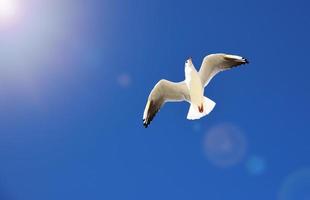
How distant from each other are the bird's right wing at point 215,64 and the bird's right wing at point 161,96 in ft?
2.01

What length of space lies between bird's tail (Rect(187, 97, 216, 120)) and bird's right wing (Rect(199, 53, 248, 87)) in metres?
0.67

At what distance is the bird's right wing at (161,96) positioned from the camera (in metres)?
11.5

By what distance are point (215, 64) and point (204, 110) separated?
1.41 m

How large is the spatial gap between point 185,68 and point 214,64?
824 millimetres

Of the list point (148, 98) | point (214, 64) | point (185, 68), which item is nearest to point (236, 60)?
point (214, 64)

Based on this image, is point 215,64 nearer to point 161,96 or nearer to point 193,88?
point 193,88

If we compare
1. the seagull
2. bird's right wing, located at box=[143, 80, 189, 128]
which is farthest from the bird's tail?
bird's right wing, located at box=[143, 80, 189, 128]

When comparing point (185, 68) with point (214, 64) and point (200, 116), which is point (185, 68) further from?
point (200, 116)

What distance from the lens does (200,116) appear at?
35.3 ft

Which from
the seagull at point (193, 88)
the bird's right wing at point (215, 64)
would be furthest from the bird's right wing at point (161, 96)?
the bird's right wing at point (215, 64)

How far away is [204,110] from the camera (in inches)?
426

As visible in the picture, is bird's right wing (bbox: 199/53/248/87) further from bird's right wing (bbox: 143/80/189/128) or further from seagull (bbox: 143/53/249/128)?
bird's right wing (bbox: 143/80/189/128)

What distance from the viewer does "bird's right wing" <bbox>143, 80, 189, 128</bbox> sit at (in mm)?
11492

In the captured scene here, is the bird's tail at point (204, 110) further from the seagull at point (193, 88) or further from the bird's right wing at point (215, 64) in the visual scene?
the bird's right wing at point (215, 64)
